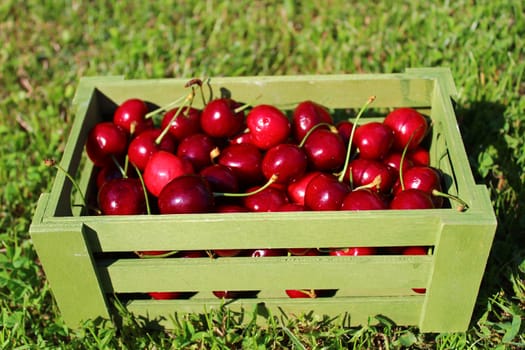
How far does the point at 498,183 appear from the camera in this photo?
2.86 m

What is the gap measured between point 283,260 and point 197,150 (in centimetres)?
57

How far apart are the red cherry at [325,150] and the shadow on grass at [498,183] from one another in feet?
2.30

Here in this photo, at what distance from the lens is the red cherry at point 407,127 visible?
2.44 meters

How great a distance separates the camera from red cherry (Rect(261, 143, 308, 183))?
2271mm

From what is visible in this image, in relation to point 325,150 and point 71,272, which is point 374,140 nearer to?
point 325,150

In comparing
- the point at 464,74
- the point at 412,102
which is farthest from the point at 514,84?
the point at 412,102

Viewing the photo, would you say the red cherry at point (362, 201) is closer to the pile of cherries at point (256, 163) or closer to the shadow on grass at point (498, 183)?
the pile of cherries at point (256, 163)

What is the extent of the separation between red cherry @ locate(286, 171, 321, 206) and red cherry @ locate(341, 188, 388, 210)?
0.85 ft

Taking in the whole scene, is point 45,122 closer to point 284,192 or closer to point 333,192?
point 284,192

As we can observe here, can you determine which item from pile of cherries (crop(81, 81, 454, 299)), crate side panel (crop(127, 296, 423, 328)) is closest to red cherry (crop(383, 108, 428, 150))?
pile of cherries (crop(81, 81, 454, 299))

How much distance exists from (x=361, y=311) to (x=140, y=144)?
96cm

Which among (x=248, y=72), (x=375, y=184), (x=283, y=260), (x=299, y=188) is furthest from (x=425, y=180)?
(x=248, y=72)

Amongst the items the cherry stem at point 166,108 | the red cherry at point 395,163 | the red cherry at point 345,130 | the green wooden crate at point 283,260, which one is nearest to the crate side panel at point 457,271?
the green wooden crate at point 283,260

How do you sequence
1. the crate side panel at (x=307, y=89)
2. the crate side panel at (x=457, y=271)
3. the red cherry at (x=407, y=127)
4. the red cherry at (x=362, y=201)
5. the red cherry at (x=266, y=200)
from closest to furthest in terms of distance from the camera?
the crate side panel at (x=457, y=271)
the red cherry at (x=362, y=201)
the red cherry at (x=266, y=200)
the red cherry at (x=407, y=127)
the crate side panel at (x=307, y=89)
